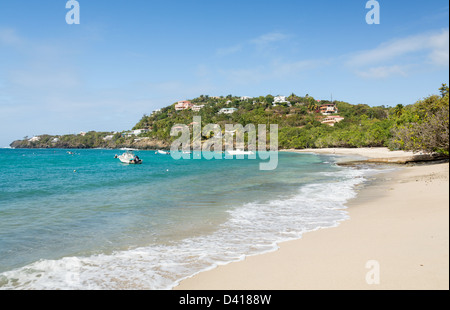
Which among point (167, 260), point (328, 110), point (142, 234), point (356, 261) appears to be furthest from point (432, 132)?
point (328, 110)

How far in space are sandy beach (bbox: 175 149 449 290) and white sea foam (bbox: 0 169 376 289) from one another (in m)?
0.55

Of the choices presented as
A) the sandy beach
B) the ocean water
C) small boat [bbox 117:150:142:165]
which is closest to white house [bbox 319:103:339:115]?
small boat [bbox 117:150:142:165]

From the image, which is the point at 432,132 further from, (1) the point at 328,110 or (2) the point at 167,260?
(1) the point at 328,110

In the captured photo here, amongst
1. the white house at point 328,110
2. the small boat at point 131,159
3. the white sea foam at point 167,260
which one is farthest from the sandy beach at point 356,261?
the white house at point 328,110

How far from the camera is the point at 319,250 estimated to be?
7.00 m

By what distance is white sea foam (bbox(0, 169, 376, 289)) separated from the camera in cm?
612

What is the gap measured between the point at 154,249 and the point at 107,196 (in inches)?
503

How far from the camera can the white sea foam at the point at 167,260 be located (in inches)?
241

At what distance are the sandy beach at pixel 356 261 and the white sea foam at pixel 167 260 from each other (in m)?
0.55

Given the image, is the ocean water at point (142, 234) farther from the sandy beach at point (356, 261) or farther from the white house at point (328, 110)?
the white house at point (328, 110)

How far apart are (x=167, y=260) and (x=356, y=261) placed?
4574 millimetres

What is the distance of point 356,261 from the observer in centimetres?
588
